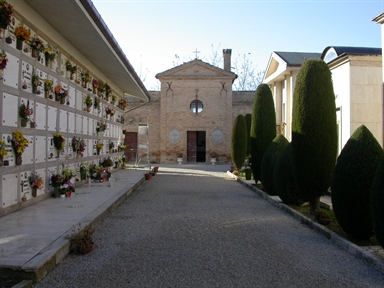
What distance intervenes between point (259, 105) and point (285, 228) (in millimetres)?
6510

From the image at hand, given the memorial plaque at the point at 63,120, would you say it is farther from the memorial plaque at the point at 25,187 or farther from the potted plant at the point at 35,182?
the memorial plaque at the point at 25,187

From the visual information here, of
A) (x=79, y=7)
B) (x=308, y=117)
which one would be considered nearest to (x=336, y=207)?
(x=308, y=117)

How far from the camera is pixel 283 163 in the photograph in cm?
879

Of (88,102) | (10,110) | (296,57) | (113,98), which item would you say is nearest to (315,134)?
(10,110)

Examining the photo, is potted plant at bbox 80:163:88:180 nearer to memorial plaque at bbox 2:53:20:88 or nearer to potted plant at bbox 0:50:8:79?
memorial plaque at bbox 2:53:20:88

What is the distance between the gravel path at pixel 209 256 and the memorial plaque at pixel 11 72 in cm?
279

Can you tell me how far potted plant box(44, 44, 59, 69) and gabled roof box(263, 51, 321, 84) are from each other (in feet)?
42.5

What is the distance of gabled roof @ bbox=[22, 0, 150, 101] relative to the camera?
709 centimetres

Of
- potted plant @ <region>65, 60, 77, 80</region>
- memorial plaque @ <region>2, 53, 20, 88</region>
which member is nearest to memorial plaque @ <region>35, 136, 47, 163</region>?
memorial plaque @ <region>2, 53, 20, 88</region>

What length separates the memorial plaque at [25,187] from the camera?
705 centimetres

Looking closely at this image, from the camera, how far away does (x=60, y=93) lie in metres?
8.88

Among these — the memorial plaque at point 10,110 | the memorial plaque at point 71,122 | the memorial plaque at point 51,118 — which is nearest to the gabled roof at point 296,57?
the memorial plaque at point 71,122

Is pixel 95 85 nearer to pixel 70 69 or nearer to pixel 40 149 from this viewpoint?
pixel 70 69

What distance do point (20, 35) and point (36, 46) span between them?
2.62 ft
